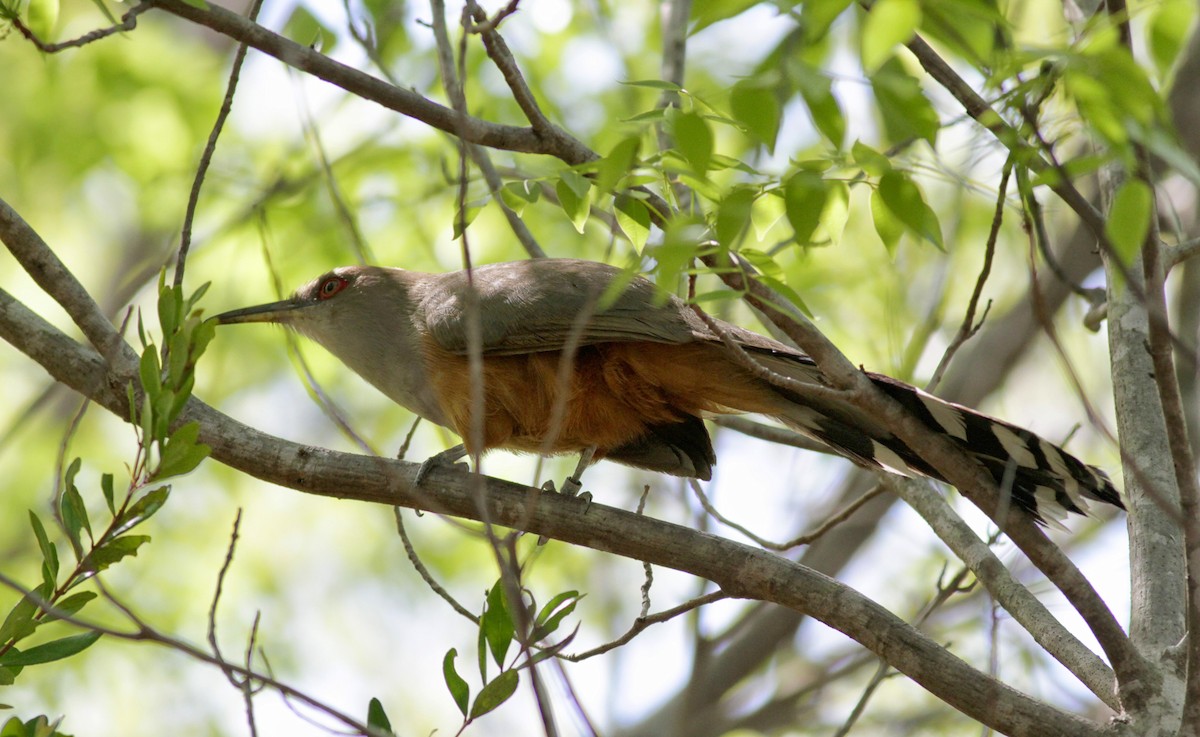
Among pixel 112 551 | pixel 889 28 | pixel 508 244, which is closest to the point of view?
pixel 889 28

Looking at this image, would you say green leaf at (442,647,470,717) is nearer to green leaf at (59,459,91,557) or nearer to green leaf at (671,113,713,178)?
green leaf at (59,459,91,557)

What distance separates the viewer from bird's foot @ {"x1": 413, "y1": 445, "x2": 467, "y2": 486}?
3314 millimetres

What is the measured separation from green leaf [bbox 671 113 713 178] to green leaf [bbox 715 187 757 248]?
0.10 m

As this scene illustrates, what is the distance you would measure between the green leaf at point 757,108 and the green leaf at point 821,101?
0.07 metres

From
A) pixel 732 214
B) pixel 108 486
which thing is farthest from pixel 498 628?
pixel 732 214

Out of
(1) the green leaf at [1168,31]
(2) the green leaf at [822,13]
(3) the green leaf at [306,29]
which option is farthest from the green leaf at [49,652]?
(3) the green leaf at [306,29]

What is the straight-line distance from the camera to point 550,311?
376cm

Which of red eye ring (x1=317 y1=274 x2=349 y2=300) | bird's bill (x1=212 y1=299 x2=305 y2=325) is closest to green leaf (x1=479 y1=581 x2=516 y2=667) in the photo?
bird's bill (x1=212 y1=299 x2=305 y2=325)

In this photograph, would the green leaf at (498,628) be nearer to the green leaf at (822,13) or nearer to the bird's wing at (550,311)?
the bird's wing at (550,311)

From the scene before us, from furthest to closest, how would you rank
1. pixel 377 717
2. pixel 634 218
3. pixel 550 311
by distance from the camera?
pixel 550 311 < pixel 634 218 < pixel 377 717

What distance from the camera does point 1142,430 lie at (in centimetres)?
305

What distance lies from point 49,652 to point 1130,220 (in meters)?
2.40

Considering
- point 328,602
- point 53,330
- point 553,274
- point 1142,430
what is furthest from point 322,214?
point 1142,430

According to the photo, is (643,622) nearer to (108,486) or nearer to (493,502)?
(493,502)
